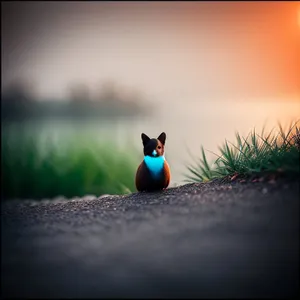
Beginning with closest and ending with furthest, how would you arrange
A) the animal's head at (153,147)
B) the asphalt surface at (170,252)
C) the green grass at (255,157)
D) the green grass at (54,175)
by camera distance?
the asphalt surface at (170,252) → the green grass at (255,157) → the animal's head at (153,147) → the green grass at (54,175)

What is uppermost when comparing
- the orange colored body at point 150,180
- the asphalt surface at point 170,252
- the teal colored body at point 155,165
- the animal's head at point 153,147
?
the animal's head at point 153,147

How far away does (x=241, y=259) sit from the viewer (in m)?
2.89

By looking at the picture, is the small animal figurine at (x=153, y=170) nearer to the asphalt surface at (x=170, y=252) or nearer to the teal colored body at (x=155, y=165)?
the teal colored body at (x=155, y=165)

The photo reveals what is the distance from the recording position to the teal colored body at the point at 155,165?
5.09 meters

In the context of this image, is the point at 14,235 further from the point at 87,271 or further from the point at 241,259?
the point at 241,259

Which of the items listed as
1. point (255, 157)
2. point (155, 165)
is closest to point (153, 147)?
point (155, 165)

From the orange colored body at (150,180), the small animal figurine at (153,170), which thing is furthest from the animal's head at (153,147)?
the orange colored body at (150,180)

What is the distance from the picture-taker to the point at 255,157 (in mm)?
4941

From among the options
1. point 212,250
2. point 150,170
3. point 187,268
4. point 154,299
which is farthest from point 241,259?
point 150,170

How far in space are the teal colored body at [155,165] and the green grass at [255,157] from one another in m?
0.79

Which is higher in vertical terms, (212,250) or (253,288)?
(212,250)

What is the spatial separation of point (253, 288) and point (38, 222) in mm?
2291

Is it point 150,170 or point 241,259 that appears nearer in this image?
point 241,259

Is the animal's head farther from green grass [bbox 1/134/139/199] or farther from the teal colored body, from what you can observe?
green grass [bbox 1/134/139/199]
